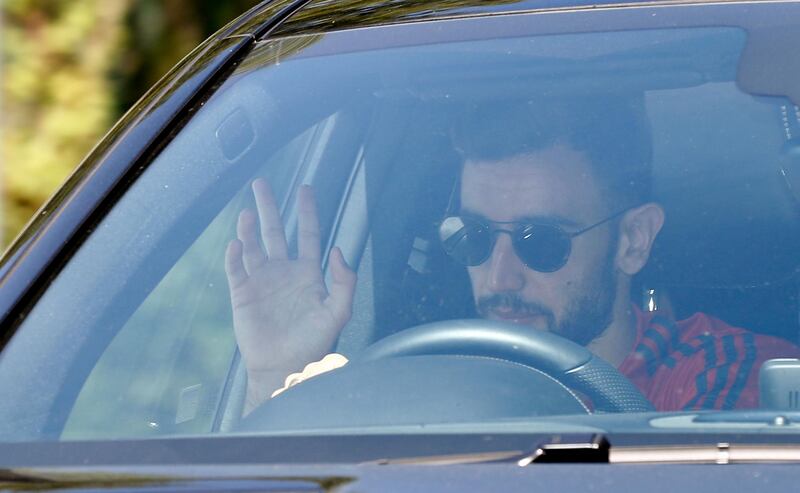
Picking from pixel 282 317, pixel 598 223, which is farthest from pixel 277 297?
pixel 598 223

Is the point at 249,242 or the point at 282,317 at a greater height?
the point at 249,242

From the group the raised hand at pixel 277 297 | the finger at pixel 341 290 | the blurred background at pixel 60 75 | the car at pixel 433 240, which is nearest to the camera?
the car at pixel 433 240

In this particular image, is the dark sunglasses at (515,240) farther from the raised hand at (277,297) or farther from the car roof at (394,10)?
the car roof at (394,10)

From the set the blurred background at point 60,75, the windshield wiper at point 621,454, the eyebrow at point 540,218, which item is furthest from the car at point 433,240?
the blurred background at point 60,75

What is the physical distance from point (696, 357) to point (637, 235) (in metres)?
0.18

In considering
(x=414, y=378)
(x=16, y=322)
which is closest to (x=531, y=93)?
(x=414, y=378)

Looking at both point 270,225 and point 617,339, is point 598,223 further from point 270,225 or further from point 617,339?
point 270,225

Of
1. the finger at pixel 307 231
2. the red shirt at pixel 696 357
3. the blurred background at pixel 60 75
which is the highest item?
the blurred background at pixel 60 75

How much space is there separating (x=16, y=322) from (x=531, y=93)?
79cm

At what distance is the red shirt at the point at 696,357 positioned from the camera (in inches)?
64.7

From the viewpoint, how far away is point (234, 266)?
194 centimetres

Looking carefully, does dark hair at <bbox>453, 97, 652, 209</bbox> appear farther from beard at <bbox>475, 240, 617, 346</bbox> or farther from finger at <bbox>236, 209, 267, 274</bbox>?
finger at <bbox>236, 209, 267, 274</bbox>

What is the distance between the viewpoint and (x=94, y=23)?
161 inches

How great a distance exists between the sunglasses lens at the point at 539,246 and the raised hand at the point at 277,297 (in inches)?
10.3
